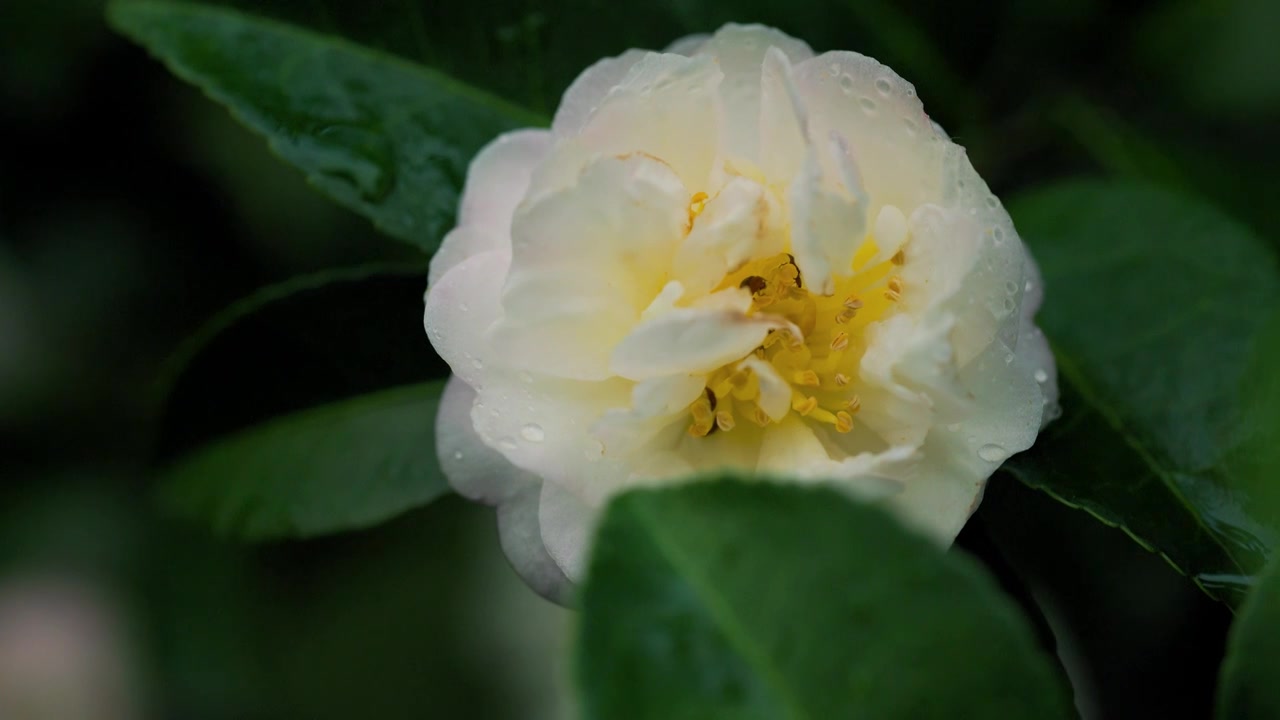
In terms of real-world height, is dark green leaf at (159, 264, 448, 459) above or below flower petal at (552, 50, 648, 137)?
below

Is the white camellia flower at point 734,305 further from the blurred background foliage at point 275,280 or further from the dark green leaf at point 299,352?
the blurred background foliage at point 275,280

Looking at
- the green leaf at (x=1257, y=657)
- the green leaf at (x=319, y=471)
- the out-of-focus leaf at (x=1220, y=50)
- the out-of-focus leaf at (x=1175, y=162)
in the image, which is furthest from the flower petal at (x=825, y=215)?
the out-of-focus leaf at (x=1220, y=50)

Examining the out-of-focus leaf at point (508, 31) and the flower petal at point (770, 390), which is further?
the out-of-focus leaf at point (508, 31)

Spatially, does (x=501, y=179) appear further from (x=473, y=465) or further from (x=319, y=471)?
(x=319, y=471)

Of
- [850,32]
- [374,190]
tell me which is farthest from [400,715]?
[850,32]

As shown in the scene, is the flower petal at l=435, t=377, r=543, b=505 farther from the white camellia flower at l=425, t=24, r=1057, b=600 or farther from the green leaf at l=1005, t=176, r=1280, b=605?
the green leaf at l=1005, t=176, r=1280, b=605

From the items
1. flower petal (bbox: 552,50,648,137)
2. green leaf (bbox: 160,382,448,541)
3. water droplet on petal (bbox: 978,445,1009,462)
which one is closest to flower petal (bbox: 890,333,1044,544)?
water droplet on petal (bbox: 978,445,1009,462)
